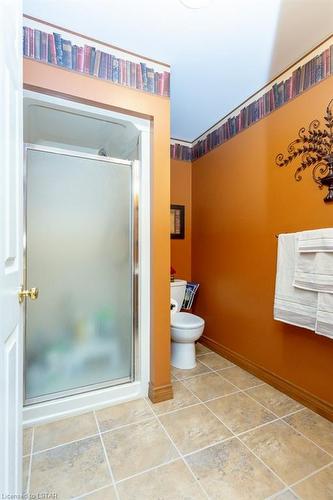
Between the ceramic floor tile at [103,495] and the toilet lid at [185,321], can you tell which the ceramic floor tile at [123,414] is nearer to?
the ceramic floor tile at [103,495]

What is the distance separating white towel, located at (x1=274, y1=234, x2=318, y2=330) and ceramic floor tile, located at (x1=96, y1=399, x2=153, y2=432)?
1.16 meters

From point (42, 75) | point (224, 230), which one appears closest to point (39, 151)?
point (42, 75)

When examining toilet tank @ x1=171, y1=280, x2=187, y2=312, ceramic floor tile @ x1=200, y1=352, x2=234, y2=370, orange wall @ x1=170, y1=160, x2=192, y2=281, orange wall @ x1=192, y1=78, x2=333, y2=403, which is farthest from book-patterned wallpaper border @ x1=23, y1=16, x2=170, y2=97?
ceramic floor tile @ x1=200, y1=352, x2=234, y2=370

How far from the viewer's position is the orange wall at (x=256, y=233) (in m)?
1.81

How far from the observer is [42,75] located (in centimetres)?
160

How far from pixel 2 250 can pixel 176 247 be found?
8.12 feet

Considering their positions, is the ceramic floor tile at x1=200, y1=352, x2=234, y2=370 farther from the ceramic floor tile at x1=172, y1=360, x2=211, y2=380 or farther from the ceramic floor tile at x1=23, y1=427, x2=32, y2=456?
the ceramic floor tile at x1=23, y1=427, x2=32, y2=456

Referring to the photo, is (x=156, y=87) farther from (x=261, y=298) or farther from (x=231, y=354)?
(x=231, y=354)

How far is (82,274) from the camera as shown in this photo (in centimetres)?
180

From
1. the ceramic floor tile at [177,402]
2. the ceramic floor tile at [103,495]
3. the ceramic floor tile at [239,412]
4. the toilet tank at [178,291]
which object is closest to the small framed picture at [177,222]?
the toilet tank at [178,291]

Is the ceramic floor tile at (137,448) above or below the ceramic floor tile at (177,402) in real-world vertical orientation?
above

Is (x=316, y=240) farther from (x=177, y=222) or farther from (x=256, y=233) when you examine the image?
(x=177, y=222)

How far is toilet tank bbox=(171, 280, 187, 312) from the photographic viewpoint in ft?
9.12

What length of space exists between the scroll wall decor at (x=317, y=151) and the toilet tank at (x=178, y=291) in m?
1.51
